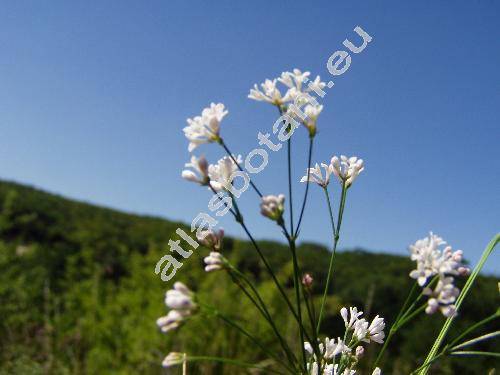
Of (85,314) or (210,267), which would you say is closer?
(210,267)

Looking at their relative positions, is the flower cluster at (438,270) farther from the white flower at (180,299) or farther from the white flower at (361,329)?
the white flower at (180,299)

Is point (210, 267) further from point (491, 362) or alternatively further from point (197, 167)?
point (491, 362)

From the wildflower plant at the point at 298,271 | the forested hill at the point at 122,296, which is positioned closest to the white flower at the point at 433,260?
the wildflower plant at the point at 298,271

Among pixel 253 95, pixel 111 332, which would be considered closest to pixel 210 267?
pixel 253 95

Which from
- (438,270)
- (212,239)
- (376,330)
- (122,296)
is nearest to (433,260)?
(438,270)

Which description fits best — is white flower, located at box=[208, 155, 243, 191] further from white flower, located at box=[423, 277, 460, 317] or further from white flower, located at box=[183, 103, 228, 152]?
white flower, located at box=[423, 277, 460, 317]
